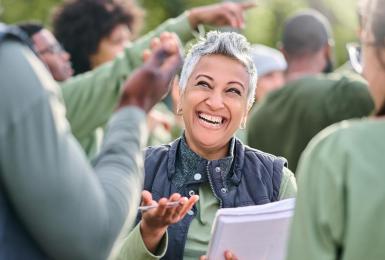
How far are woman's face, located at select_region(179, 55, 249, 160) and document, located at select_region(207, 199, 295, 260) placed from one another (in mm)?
675

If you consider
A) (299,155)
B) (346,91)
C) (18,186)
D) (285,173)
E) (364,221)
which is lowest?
(299,155)

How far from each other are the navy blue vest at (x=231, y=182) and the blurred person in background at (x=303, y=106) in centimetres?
182

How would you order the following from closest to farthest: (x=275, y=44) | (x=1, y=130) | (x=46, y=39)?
1. (x=1, y=130)
2. (x=46, y=39)
3. (x=275, y=44)

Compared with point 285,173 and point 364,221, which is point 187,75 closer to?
point 285,173

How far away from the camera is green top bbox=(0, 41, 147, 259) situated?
2.35 metres

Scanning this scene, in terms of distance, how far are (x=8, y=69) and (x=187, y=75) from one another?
219 cm

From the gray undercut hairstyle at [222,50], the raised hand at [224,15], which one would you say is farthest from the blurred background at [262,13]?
the gray undercut hairstyle at [222,50]

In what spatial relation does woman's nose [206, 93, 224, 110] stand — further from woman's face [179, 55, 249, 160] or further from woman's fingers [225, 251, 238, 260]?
woman's fingers [225, 251, 238, 260]

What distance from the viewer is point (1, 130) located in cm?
235

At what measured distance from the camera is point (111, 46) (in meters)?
8.03

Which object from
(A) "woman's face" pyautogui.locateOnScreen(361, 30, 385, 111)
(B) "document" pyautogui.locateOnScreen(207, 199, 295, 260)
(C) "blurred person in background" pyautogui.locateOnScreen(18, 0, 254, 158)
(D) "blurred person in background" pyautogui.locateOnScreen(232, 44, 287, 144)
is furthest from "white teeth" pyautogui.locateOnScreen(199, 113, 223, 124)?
(D) "blurred person in background" pyautogui.locateOnScreen(232, 44, 287, 144)

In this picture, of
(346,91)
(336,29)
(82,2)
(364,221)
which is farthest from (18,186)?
(336,29)

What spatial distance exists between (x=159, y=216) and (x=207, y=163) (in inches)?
22.3

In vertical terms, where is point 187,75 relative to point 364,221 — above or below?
below
